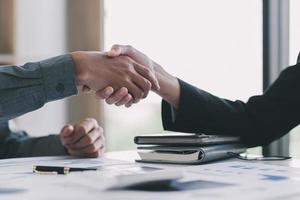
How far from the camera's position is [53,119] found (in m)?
2.55

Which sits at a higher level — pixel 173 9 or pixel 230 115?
pixel 173 9

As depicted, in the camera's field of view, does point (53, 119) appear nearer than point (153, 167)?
No

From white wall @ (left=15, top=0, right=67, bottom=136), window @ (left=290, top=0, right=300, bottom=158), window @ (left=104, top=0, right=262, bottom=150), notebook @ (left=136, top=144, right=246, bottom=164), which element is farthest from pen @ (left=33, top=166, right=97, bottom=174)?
white wall @ (left=15, top=0, right=67, bottom=136)

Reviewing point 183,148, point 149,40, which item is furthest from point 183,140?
point 149,40

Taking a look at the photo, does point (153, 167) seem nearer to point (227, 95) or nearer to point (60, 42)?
point (227, 95)

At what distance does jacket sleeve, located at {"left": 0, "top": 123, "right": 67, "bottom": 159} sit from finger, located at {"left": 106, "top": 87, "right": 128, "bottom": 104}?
0.65 feet

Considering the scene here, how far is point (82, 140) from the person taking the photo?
4.27ft

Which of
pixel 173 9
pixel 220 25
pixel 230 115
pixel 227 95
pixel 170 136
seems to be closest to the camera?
pixel 170 136

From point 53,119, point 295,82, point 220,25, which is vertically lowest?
point 53,119

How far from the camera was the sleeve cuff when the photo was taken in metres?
1.24

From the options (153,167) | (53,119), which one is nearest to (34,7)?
(53,119)

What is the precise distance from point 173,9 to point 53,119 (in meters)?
0.83

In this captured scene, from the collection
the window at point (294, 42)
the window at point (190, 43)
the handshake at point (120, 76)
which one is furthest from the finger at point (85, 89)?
the window at point (294, 42)

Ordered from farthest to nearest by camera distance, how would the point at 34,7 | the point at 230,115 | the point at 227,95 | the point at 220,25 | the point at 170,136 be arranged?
the point at 34,7 < the point at 220,25 < the point at 227,95 < the point at 230,115 < the point at 170,136
